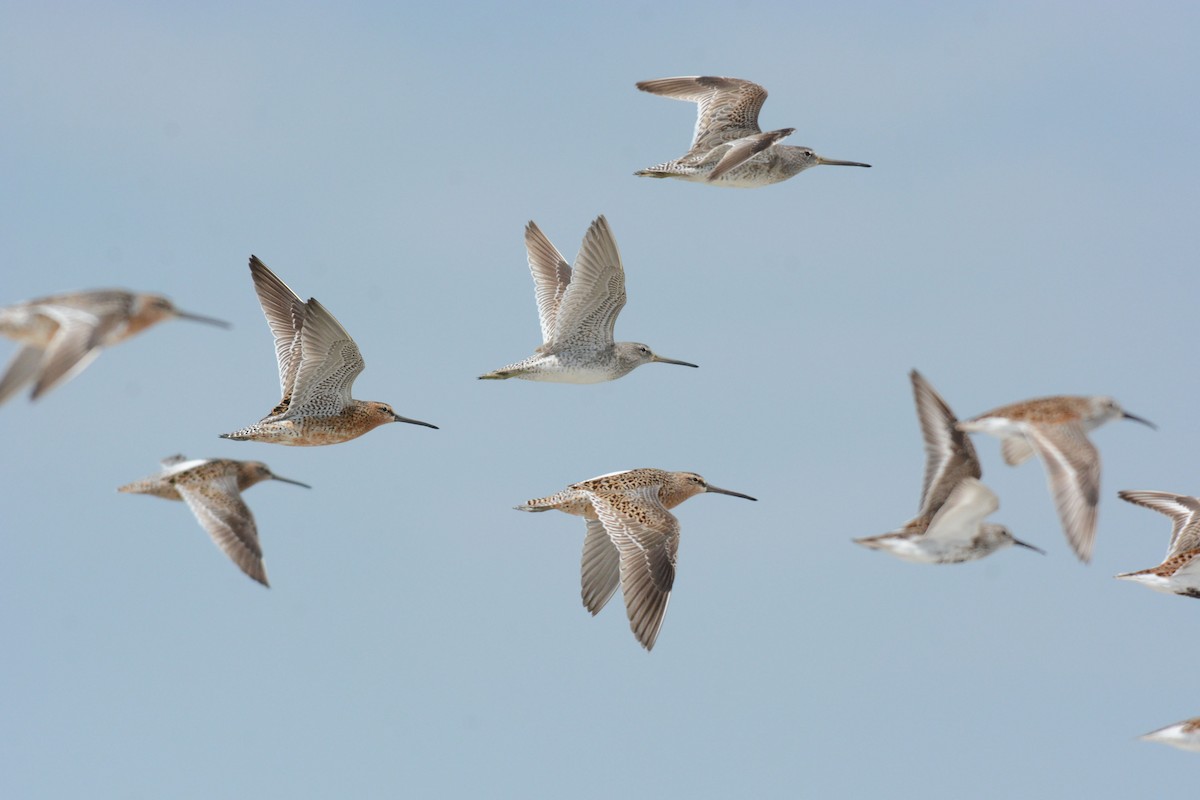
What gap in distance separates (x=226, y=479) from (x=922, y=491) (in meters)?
6.28

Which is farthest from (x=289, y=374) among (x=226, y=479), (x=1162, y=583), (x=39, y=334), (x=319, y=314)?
(x=1162, y=583)

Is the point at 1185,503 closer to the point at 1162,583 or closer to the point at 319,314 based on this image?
the point at 1162,583

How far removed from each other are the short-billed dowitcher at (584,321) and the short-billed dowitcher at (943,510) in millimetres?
3934

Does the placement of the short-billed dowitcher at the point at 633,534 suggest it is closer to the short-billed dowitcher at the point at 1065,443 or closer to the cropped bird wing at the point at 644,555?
the cropped bird wing at the point at 644,555

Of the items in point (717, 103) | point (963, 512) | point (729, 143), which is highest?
point (717, 103)

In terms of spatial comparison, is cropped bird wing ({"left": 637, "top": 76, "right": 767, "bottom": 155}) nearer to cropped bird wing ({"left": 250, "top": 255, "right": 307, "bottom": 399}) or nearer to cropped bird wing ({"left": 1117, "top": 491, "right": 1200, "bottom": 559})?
cropped bird wing ({"left": 250, "top": 255, "right": 307, "bottom": 399})

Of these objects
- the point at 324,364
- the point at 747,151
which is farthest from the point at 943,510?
the point at 747,151

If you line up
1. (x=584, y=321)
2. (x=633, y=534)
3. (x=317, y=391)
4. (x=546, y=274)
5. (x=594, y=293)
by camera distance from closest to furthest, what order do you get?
(x=633, y=534)
(x=317, y=391)
(x=594, y=293)
(x=584, y=321)
(x=546, y=274)

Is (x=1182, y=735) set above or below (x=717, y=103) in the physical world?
below

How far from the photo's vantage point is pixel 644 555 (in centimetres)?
1673

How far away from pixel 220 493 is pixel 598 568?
4.07 m

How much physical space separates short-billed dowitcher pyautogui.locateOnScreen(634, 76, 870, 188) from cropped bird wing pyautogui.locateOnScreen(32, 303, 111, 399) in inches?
318

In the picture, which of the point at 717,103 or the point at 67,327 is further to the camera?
the point at 717,103

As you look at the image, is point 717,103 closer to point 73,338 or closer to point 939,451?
point 939,451
